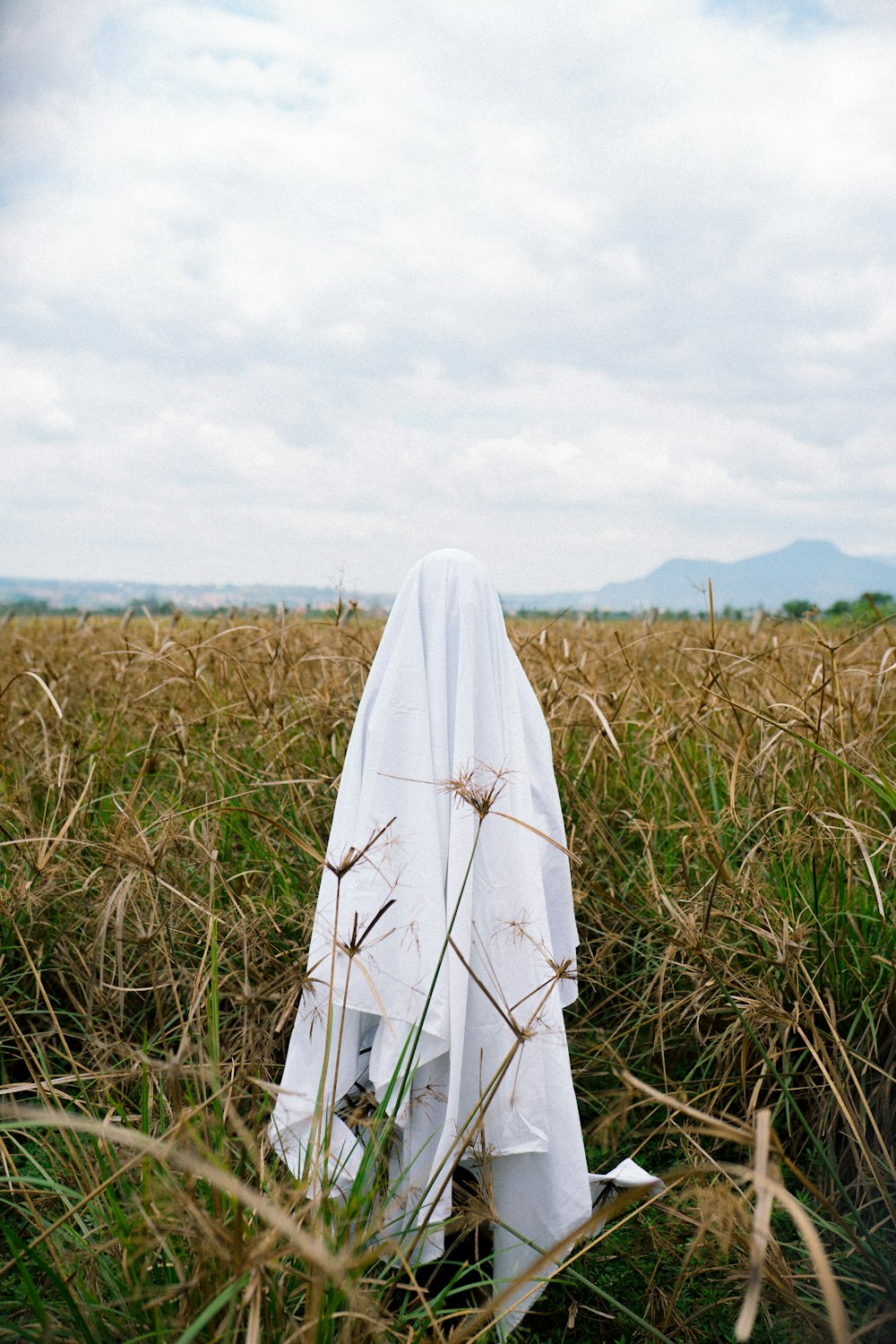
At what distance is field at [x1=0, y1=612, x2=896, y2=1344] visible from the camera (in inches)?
53.5

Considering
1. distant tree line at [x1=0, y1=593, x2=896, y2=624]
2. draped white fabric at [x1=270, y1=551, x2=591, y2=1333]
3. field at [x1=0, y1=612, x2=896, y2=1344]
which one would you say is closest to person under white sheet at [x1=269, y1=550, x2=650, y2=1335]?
draped white fabric at [x1=270, y1=551, x2=591, y2=1333]

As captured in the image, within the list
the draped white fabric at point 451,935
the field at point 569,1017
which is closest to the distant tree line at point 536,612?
the field at point 569,1017

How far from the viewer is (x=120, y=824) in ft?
7.13

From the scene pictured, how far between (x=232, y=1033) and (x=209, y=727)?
1.74 metres

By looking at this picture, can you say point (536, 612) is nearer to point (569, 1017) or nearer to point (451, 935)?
point (569, 1017)

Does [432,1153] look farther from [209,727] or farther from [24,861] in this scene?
[209,727]

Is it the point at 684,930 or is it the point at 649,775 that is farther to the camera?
the point at 649,775

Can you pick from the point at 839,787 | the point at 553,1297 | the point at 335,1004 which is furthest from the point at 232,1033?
the point at 839,787

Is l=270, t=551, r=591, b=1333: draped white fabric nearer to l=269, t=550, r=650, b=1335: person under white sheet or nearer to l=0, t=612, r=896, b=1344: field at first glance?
l=269, t=550, r=650, b=1335: person under white sheet

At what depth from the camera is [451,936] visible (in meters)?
1.92

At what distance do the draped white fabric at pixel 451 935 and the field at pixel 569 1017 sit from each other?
0.15 m

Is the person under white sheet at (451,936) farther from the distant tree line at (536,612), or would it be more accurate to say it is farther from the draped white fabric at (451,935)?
the distant tree line at (536,612)

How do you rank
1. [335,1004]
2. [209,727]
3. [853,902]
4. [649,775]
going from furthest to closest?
[209,727] → [649,775] → [853,902] → [335,1004]

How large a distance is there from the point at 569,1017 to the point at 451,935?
4.28 ft
